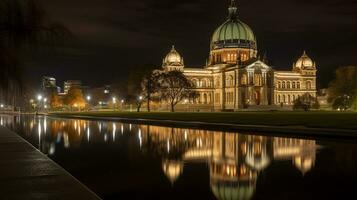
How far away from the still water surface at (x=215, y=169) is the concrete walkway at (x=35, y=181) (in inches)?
31.5

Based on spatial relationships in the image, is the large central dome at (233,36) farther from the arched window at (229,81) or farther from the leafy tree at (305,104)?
the leafy tree at (305,104)

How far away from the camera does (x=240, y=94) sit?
411 ft

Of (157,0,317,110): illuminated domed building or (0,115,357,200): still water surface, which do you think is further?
(157,0,317,110): illuminated domed building

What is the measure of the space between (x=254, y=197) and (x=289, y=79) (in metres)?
140

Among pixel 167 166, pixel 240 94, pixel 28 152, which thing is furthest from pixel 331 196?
pixel 240 94

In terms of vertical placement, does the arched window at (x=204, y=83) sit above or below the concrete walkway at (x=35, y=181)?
above

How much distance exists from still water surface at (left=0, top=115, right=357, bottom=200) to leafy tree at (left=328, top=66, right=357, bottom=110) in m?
73.7

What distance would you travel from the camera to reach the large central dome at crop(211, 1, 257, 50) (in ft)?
463

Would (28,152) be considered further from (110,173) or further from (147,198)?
(147,198)

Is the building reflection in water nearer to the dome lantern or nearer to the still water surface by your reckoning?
the still water surface

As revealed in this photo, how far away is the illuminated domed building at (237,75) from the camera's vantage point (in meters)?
127

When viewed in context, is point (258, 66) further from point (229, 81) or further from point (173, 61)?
point (173, 61)

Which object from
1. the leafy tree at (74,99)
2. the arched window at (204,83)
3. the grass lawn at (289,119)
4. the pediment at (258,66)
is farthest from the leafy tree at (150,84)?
the leafy tree at (74,99)

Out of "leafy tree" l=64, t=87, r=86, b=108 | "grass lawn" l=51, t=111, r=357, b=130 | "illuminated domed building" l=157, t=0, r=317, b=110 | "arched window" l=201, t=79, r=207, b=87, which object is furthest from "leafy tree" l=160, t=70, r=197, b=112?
"leafy tree" l=64, t=87, r=86, b=108
